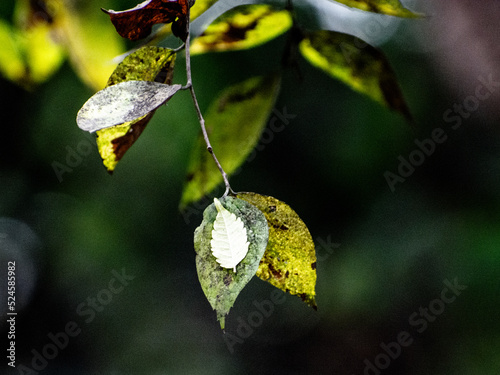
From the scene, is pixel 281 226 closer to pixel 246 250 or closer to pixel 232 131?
pixel 246 250

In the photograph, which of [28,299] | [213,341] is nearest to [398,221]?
[213,341]

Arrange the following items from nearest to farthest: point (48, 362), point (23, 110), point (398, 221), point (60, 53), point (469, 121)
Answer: point (60, 53) → point (23, 110) → point (469, 121) → point (398, 221) → point (48, 362)

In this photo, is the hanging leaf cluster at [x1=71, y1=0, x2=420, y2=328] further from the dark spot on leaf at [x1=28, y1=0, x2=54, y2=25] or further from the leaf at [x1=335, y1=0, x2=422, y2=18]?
the dark spot on leaf at [x1=28, y1=0, x2=54, y2=25]

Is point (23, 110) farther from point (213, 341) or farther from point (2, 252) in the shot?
point (213, 341)

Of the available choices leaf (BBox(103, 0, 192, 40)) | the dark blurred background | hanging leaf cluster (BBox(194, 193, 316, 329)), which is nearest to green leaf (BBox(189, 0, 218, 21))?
leaf (BBox(103, 0, 192, 40))

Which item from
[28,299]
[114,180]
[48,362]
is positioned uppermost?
[114,180]

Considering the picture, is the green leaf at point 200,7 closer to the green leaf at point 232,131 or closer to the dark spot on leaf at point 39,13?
the green leaf at point 232,131
